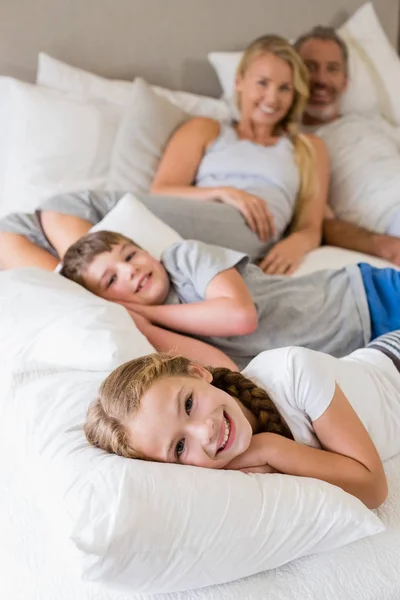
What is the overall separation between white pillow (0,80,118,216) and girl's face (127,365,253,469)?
1173mm

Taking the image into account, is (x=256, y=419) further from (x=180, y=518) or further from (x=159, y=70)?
(x=159, y=70)

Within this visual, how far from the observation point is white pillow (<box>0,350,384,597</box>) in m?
0.80

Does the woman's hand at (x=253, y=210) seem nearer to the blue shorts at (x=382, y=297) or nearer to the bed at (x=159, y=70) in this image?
the bed at (x=159, y=70)

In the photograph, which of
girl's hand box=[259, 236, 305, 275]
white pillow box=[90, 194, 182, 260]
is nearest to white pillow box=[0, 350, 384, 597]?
white pillow box=[90, 194, 182, 260]

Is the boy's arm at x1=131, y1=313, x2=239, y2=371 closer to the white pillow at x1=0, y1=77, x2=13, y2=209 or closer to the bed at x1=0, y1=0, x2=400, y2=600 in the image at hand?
the bed at x1=0, y1=0, x2=400, y2=600

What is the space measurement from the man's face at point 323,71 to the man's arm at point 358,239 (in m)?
0.45

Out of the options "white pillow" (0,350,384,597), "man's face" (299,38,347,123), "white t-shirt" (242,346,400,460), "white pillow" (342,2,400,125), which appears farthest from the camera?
"white pillow" (342,2,400,125)

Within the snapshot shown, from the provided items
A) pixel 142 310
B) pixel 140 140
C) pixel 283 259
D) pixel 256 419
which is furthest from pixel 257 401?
pixel 140 140

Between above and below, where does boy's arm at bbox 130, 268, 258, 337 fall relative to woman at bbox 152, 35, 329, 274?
below

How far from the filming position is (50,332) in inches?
48.1

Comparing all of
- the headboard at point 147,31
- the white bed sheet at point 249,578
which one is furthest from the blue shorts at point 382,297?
the headboard at point 147,31

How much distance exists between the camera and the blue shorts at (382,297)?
57.8 inches

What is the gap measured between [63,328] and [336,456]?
0.53 m

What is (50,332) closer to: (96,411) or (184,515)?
(96,411)
